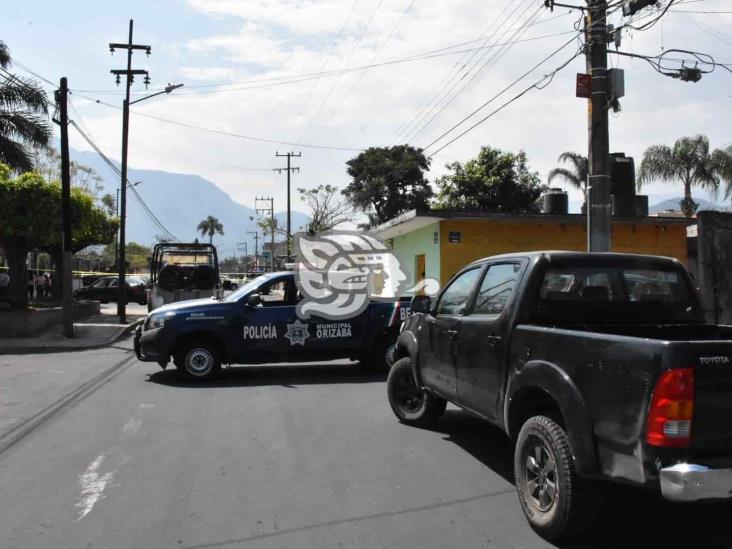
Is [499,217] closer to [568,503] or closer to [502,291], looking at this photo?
[502,291]

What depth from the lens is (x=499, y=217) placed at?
61.3 ft

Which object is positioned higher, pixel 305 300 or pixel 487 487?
pixel 305 300

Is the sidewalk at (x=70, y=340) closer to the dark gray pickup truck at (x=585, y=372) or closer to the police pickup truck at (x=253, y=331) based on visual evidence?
the police pickup truck at (x=253, y=331)

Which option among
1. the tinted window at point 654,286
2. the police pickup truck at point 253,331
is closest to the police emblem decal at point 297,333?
the police pickup truck at point 253,331

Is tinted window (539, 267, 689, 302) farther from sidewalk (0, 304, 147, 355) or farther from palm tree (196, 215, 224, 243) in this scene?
palm tree (196, 215, 224, 243)

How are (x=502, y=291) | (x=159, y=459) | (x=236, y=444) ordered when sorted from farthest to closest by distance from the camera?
1. (x=236, y=444)
2. (x=159, y=459)
3. (x=502, y=291)

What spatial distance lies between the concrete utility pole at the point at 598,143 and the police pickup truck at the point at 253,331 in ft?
11.3

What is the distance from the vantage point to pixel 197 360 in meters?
9.98

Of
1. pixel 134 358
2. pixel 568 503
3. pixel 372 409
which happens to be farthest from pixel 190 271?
pixel 568 503

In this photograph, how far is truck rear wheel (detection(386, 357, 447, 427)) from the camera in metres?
6.87

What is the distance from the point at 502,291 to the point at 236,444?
3.02 metres

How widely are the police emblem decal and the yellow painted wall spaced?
30.1ft

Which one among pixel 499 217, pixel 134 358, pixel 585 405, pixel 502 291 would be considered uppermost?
pixel 499 217

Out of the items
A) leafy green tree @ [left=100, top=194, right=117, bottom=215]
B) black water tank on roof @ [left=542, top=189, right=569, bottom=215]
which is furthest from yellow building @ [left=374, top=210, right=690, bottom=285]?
leafy green tree @ [left=100, top=194, right=117, bottom=215]
